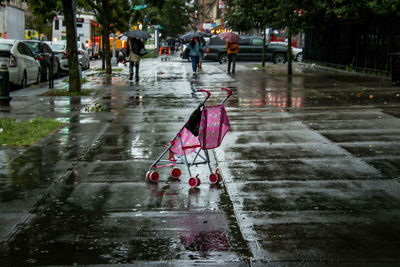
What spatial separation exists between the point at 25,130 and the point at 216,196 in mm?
5326

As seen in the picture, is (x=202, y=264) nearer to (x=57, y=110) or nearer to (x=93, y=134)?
(x=93, y=134)

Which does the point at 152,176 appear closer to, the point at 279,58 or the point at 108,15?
the point at 108,15

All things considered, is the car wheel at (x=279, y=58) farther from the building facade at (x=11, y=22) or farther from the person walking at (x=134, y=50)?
the person walking at (x=134, y=50)

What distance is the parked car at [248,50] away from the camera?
4138cm

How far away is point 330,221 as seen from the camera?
5605 millimetres

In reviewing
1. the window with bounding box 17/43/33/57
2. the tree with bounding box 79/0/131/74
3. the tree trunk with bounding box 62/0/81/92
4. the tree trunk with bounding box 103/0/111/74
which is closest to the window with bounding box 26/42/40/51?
the tree with bounding box 79/0/131/74

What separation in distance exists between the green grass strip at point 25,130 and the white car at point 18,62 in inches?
294

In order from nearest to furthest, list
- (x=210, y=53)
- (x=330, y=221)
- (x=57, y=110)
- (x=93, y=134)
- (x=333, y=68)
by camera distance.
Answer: (x=330, y=221)
(x=93, y=134)
(x=57, y=110)
(x=333, y=68)
(x=210, y=53)

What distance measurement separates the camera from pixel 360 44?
89.4ft

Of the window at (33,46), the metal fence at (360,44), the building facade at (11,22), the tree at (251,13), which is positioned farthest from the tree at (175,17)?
the window at (33,46)

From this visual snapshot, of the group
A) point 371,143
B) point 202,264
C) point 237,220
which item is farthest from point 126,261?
point 371,143

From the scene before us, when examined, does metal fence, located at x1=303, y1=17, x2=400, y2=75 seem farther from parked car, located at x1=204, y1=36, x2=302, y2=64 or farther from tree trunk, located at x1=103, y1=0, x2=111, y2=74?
tree trunk, located at x1=103, y1=0, x2=111, y2=74

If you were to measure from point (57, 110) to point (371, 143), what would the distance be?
752 centimetres

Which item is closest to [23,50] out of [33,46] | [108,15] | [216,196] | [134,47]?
[33,46]
